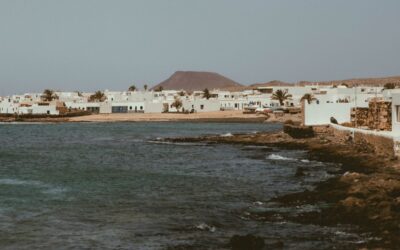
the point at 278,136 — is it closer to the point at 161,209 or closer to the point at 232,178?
the point at 232,178

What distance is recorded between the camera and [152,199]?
28.6 meters

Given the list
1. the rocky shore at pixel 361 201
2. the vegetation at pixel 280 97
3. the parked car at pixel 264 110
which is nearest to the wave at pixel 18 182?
the rocky shore at pixel 361 201

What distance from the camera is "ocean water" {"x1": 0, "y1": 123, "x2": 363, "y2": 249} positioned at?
65.5 ft

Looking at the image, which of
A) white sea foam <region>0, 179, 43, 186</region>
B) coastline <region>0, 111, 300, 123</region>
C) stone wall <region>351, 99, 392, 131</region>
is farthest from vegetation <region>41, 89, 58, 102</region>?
white sea foam <region>0, 179, 43, 186</region>

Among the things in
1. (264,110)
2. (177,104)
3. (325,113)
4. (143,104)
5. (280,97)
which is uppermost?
(280,97)

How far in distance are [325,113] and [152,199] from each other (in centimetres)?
4030

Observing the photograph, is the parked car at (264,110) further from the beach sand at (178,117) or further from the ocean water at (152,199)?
the ocean water at (152,199)

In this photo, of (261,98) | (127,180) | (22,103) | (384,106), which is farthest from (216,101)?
(127,180)

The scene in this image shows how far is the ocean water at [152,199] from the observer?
1995 cm

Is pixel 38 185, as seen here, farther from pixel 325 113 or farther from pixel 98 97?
pixel 98 97

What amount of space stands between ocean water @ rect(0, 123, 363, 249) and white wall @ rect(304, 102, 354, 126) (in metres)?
12.3

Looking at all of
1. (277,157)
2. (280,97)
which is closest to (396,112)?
(277,157)

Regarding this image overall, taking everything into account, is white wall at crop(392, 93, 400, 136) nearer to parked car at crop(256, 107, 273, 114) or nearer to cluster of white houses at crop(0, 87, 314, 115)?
parked car at crop(256, 107, 273, 114)

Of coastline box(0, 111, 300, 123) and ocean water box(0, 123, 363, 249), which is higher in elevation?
coastline box(0, 111, 300, 123)
